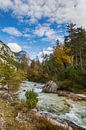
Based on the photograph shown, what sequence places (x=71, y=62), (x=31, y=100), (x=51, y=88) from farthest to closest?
(x=71, y=62) < (x=51, y=88) < (x=31, y=100)

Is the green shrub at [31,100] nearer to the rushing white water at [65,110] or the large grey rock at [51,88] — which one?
the rushing white water at [65,110]

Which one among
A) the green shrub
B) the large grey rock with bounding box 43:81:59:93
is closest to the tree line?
the large grey rock with bounding box 43:81:59:93

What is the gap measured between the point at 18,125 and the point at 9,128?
882mm

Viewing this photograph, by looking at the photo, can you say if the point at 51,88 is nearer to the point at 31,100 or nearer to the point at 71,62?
the point at 71,62

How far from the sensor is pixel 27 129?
11312mm

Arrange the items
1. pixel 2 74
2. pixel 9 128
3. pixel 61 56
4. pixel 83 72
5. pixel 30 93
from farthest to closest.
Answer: pixel 61 56 < pixel 83 72 < pixel 2 74 < pixel 30 93 < pixel 9 128

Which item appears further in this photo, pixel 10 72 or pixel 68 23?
pixel 68 23

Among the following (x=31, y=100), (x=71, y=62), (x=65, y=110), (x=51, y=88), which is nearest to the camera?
(x=31, y=100)

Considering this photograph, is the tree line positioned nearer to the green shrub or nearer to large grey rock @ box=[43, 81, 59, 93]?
large grey rock @ box=[43, 81, 59, 93]

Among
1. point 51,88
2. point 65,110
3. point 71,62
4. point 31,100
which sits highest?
point 71,62

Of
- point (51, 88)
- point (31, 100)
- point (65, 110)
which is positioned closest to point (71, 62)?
point (51, 88)

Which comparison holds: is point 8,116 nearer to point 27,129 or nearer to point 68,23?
point 27,129

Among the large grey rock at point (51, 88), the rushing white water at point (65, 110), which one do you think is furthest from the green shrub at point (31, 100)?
the large grey rock at point (51, 88)

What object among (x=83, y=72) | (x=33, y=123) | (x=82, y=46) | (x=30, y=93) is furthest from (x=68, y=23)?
(x=33, y=123)
